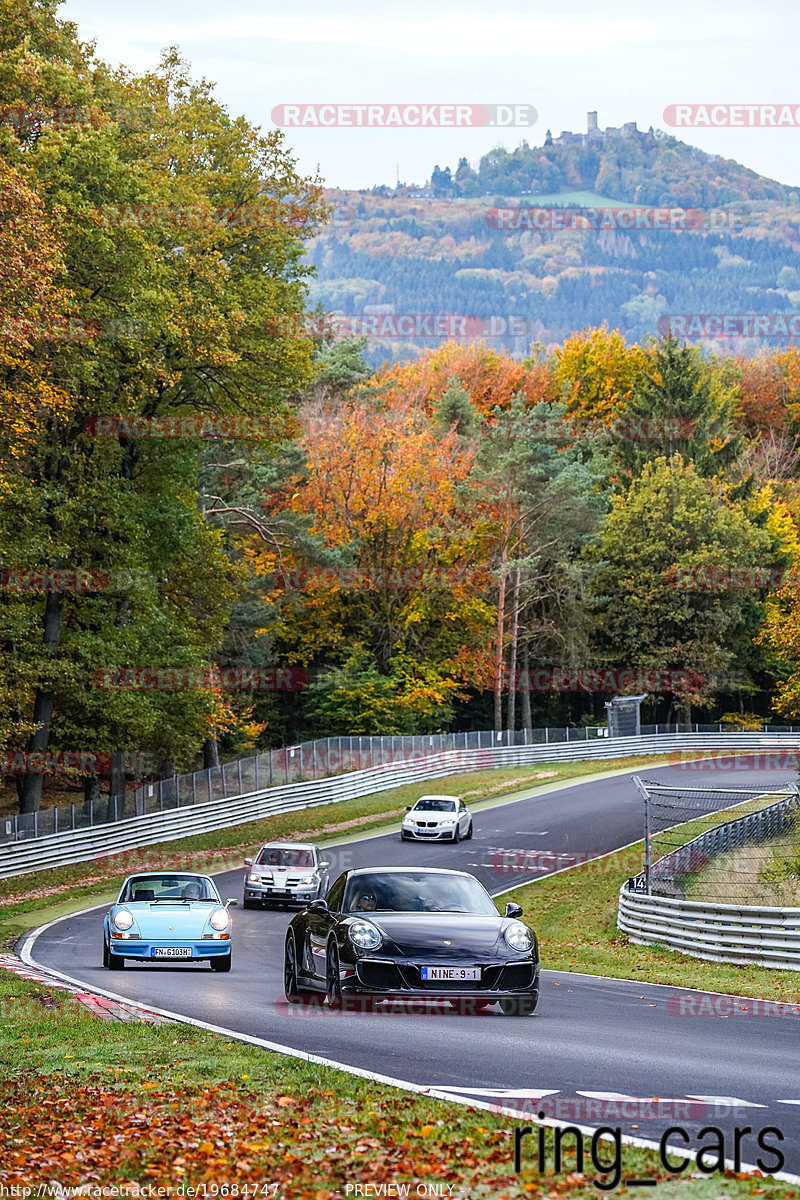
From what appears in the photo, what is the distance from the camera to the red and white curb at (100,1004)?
42.2 ft

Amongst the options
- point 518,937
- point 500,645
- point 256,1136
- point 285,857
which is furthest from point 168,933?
point 500,645

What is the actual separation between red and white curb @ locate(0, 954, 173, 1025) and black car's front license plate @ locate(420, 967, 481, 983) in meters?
2.26

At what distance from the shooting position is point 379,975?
490 inches

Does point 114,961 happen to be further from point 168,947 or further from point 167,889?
point 167,889

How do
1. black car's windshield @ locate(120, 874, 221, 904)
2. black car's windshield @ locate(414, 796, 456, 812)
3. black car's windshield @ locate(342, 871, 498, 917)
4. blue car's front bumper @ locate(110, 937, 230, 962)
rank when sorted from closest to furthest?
black car's windshield @ locate(342, 871, 498, 917) < blue car's front bumper @ locate(110, 937, 230, 962) < black car's windshield @ locate(120, 874, 221, 904) < black car's windshield @ locate(414, 796, 456, 812)

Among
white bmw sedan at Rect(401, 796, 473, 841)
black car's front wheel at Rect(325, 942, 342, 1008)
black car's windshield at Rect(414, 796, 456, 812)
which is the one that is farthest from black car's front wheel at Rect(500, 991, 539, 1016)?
black car's windshield at Rect(414, 796, 456, 812)

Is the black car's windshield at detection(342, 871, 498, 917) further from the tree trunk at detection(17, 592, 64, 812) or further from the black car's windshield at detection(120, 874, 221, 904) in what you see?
the tree trunk at detection(17, 592, 64, 812)

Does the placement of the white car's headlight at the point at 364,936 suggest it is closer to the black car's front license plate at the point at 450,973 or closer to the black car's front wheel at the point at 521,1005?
the black car's front license plate at the point at 450,973

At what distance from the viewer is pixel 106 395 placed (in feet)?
114

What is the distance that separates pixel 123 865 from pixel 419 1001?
2503cm

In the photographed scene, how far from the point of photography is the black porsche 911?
40.8ft

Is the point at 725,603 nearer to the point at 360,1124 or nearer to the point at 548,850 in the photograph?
the point at 548,850

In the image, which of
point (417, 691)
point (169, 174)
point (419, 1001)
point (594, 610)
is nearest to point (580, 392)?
point (594, 610)

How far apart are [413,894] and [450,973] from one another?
1296 millimetres
